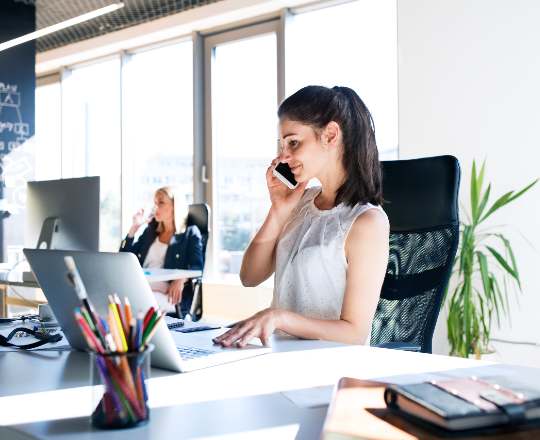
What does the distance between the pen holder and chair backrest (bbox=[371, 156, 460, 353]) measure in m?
1.17

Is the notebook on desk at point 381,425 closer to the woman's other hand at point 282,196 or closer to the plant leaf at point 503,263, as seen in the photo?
the woman's other hand at point 282,196

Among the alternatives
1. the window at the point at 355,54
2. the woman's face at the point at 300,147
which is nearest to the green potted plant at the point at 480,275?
the window at the point at 355,54

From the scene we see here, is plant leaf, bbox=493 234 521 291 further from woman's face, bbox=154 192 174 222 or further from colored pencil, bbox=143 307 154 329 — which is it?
colored pencil, bbox=143 307 154 329

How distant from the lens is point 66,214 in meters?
2.77

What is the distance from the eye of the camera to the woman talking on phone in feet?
5.59

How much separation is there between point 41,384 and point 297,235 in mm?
1019

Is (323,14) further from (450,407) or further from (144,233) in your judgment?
(450,407)

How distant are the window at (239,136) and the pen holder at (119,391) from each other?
14.4 feet

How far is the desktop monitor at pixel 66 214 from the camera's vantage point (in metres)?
2.72

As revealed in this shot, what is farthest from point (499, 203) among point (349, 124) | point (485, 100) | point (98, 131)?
point (98, 131)

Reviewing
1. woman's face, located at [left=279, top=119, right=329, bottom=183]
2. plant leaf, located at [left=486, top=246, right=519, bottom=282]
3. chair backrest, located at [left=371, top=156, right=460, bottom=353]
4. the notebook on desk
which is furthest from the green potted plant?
the notebook on desk

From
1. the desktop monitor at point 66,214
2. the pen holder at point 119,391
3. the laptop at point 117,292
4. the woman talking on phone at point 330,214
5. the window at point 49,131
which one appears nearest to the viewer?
the pen holder at point 119,391

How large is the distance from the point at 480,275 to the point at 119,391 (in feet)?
10.4

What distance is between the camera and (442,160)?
2.00 metres
